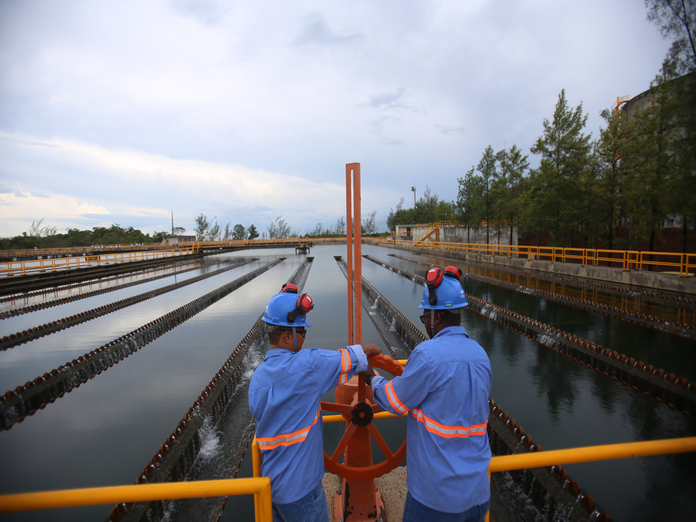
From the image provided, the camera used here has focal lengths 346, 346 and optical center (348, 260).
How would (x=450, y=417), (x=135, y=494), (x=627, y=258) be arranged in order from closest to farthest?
(x=135, y=494) < (x=450, y=417) < (x=627, y=258)

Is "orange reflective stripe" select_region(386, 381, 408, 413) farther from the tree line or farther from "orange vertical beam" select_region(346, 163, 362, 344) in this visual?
the tree line

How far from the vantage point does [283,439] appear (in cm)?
177

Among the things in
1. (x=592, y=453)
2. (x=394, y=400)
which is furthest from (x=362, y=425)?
(x=592, y=453)

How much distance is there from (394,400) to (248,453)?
360cm

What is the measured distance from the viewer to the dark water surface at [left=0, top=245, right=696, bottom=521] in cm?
383

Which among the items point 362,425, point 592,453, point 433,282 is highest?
point 433,282

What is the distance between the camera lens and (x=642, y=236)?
59.4 feet

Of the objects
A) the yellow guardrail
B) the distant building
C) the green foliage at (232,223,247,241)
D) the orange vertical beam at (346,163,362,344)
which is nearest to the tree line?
the orange vertical beam at (346,163,362,344)

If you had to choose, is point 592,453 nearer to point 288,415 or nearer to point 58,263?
point 288,415

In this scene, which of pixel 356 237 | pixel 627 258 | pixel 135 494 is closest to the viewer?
pixel 135 494

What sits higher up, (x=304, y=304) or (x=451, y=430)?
(x=304, y=304)

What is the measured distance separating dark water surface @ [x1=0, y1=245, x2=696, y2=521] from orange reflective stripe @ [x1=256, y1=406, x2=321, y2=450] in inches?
101

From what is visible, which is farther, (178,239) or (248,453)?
(178,239)

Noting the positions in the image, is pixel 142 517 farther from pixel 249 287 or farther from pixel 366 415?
pixel 249 287
